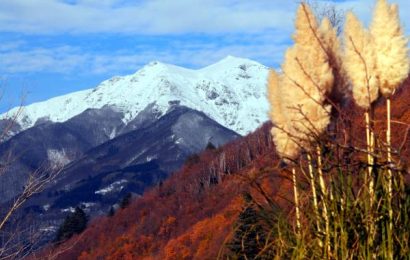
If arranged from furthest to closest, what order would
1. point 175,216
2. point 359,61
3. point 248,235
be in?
point 175,216 < point 248,235 < point 359,61

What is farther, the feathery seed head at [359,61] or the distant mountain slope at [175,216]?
the distant mountain slope at [175,216]

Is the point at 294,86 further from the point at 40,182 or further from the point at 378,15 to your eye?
the point at 40,182

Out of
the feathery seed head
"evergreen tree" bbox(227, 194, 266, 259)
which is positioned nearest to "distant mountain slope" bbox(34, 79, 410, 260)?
"evergreen tree" bbox(227, 194, 266, 259)

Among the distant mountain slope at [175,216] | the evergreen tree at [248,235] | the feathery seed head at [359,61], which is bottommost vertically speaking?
the distant mountain slope at [175,216]

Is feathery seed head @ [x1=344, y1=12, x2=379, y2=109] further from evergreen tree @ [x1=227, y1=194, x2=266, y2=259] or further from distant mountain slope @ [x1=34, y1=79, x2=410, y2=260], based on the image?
distant mountain slope @ [x1=34, y1=79, x2=410, y2=260]

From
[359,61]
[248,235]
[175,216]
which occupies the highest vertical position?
[359,61]

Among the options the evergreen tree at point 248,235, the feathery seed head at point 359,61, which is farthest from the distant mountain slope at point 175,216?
the feathery seed head at point 359,61

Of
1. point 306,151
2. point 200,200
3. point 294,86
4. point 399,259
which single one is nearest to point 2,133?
point 294,86

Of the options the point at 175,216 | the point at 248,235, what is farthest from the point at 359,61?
the point at 175,216

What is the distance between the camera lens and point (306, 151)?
3.27 meters

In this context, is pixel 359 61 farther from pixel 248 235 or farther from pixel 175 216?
pixel 175 216

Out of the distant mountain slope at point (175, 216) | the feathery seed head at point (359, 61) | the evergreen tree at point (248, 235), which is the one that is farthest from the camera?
the distant mountain slope at point (175, 216)

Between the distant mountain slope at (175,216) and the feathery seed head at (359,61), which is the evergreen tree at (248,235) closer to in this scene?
the feathery seed head at (359,61)

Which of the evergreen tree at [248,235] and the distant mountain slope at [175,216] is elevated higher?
the evergreen tree at [248,235]
